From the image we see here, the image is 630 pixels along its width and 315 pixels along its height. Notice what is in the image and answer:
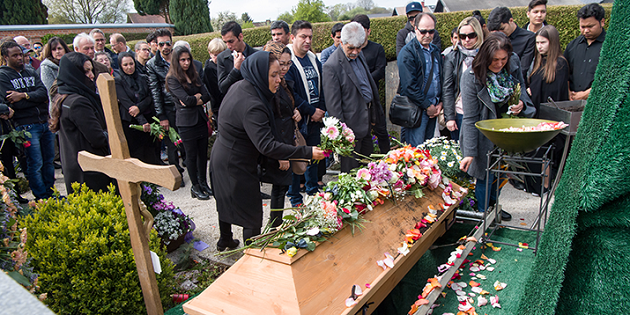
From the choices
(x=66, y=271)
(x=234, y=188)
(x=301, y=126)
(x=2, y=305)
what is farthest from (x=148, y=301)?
(x=301, y=126)

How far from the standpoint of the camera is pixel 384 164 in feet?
9.98

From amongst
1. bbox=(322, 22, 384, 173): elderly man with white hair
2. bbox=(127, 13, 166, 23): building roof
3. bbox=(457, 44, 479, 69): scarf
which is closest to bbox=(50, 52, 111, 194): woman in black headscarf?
bbox=(322, 22, 384, 173): elderly man with white hair

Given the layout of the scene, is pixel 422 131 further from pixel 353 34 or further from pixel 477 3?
pixel 477 3

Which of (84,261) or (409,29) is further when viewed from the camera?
(409,29)

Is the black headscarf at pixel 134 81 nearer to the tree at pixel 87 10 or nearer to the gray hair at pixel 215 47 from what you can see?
the gray hair at pixel 215 47

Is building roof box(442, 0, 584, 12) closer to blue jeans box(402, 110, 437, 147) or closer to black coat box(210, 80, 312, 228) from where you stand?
blue jeans box(402, 110, 437, 147)

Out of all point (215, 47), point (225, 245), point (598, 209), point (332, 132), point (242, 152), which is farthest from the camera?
point (215, 47)

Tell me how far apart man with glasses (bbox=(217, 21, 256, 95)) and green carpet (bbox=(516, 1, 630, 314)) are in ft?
12.9

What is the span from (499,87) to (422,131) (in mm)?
1784

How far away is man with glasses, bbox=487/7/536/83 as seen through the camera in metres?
5.30

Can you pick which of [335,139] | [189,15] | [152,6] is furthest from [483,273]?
[152,6]

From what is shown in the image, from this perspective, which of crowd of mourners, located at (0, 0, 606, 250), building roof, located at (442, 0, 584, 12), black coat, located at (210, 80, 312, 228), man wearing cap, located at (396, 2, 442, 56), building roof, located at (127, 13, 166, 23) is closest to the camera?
black coat, located at (210, 80, 312, 228)

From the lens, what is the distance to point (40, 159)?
217 inches

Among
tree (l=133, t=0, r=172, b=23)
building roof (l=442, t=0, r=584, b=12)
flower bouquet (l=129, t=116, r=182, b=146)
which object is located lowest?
flower bouquet (l=129, t=116, r=182, b=146)
